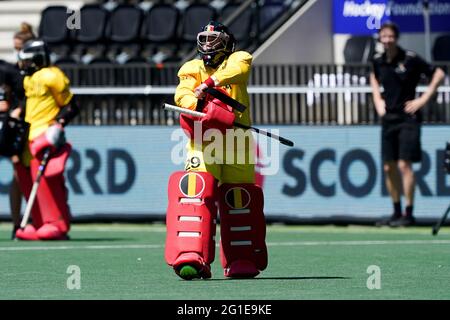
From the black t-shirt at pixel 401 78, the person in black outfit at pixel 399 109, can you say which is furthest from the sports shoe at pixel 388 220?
the black t-shirt at pixel 401 78

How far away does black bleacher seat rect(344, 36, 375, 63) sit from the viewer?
72.3 feet

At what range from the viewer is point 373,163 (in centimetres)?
1878

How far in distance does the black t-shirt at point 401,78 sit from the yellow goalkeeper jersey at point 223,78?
642cm

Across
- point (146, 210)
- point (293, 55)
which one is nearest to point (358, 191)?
point (146, 210)

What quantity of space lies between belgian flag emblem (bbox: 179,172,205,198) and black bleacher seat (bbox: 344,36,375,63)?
10406mm

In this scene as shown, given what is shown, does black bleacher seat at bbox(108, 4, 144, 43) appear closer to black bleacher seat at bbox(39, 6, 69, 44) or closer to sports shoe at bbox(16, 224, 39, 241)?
black bleacher seat at bbox(39, 6, 69, 44)

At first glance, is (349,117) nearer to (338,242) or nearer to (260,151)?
(260,151)

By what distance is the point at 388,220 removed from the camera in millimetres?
18516

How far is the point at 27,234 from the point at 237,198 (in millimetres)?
5022

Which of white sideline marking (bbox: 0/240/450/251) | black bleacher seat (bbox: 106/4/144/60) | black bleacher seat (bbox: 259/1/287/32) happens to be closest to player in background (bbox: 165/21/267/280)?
white sideline marking (bbox: 0/240/450/251)

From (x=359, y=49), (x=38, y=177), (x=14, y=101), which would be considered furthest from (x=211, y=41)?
(x=359, y=49)

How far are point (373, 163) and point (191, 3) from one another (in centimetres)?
678

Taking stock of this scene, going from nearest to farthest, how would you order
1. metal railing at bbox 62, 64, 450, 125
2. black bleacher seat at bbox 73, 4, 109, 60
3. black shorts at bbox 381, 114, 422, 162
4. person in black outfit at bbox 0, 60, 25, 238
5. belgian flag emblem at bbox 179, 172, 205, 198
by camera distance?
belgian flag emblem at bbox 179, 172, 205, 198 → person in black outfit at bbox 0, 60, 25, 238 → black shorts at bbox 381, 114, 422, 162 → metal railing at bbox 62, 64, 450, 125 → black bleacher seat at bbox 73, 4, 109, 60

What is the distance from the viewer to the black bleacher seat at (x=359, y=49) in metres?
22.0
